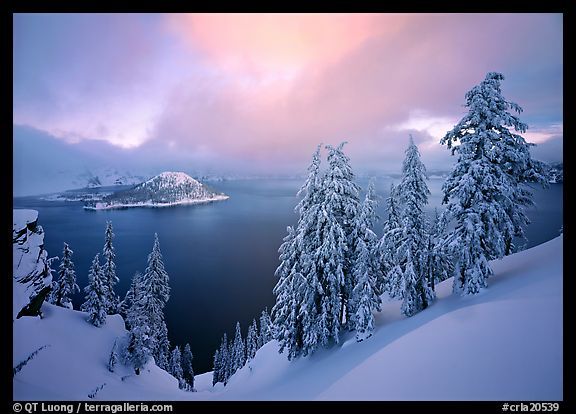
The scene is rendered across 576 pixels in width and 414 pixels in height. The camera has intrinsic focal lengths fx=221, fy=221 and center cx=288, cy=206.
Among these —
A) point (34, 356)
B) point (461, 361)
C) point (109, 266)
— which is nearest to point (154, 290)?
point (109, 266)

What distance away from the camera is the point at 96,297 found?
880 inches

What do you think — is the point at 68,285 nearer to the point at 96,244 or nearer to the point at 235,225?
the point at 96,244

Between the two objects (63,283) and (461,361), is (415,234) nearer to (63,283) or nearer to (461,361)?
(461,361)

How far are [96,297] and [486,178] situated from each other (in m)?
32.1

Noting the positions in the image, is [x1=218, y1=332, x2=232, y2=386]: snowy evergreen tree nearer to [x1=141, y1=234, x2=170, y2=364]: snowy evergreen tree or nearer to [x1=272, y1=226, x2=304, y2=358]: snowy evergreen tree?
[x1=141, y1=234, x2=170, y2=364]: snowy evergreen tree

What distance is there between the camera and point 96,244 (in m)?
73.8

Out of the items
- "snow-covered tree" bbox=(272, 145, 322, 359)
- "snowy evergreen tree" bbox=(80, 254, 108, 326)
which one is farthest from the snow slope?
"snowy evergreen tree" bbox=(80, 254, 108, 326)

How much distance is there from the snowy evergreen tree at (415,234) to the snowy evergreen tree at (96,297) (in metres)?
27.2

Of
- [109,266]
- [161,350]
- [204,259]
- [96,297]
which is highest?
[109,266]

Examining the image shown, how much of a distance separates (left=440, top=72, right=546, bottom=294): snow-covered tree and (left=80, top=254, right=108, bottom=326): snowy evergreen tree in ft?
96.8

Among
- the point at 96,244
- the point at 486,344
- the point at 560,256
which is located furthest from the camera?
the point at 96,244
